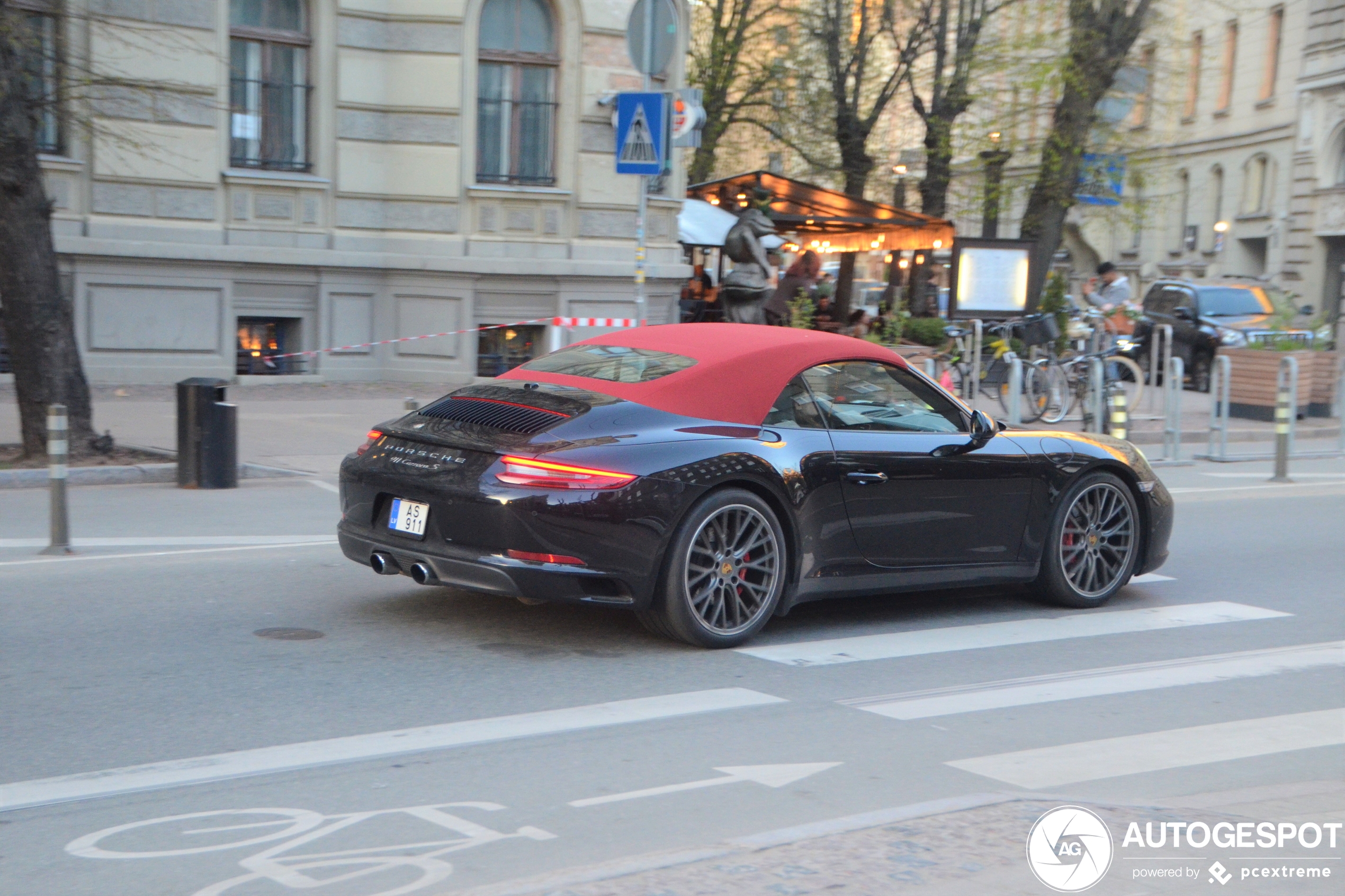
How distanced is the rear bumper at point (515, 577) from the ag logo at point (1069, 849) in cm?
233

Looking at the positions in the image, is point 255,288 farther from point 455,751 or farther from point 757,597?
point 455,751

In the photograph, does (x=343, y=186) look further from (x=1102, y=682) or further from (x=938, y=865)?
(x=938, y=865)

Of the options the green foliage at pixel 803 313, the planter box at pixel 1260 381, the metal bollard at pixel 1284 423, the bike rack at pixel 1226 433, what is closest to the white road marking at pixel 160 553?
the metal bollard at pixel 1284 423

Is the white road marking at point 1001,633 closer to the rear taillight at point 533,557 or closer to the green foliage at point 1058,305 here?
the rear taillight at point 533,557

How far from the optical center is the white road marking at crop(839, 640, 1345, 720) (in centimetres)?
586

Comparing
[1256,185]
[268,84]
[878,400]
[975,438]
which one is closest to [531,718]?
[878,400]

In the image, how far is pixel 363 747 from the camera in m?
5.01

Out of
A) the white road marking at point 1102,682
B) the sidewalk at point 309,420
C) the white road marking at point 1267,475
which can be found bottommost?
the white road marking at point 1102,682

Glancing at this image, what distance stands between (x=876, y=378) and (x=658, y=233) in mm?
13484

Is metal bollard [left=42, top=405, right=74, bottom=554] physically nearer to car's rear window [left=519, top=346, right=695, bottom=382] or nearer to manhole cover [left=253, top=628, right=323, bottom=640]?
manhole cover [left=253, top=628, right=323, bottom=640]

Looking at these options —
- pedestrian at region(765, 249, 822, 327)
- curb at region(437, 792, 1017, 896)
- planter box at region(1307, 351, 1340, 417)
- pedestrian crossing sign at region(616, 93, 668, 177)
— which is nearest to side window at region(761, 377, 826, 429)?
curb at region(437, 792, 1017, 896)

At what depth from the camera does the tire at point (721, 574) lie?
6.29m

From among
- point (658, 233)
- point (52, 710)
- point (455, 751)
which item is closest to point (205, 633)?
point (52, 710)

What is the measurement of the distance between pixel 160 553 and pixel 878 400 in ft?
13.9
